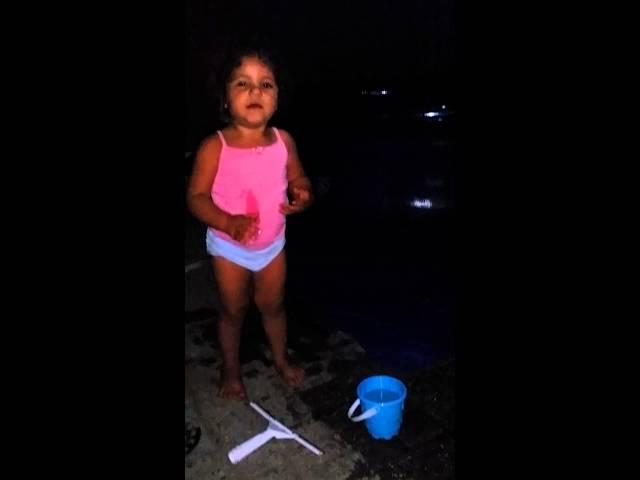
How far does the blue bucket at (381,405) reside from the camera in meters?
2.22

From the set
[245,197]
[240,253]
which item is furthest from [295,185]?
[240,253]

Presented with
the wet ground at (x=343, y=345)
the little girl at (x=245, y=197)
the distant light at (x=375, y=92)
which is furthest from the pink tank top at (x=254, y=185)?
the distant light at (x=375, y=92)

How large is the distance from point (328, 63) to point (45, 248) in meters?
4.04

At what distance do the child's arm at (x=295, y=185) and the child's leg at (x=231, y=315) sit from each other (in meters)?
0.36

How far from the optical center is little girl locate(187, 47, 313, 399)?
238cm

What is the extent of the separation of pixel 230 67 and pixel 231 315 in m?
1.07

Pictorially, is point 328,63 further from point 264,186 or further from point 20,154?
point 20,154

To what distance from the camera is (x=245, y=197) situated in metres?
2.47

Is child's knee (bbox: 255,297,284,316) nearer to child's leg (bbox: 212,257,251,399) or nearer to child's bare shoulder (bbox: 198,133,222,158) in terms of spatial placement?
child's leg (bbox: 212,257,251,399)

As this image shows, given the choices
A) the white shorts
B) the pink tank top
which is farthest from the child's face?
the white shorts

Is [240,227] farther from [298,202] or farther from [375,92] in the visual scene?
[375,92]

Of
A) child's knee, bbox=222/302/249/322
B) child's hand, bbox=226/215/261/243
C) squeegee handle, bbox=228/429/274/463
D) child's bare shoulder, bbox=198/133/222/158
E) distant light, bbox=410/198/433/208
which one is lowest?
squeegee handle, bbox=228/429/274/463

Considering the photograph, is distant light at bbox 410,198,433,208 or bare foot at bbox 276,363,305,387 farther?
distant light at bbox 410,198,433,208

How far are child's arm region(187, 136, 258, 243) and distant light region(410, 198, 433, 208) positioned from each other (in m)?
1.86
